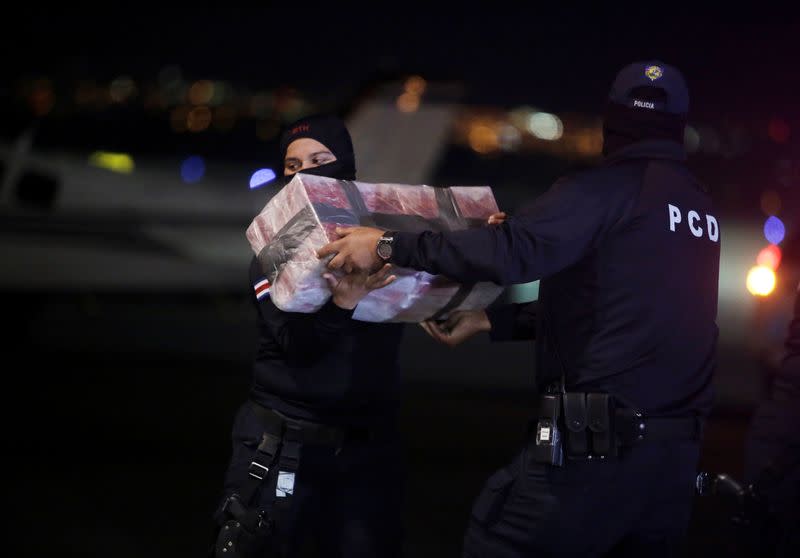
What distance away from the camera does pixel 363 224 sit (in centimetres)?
343

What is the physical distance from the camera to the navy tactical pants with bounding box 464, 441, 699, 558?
307 cm

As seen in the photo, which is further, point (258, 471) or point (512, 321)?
point (512, 321)

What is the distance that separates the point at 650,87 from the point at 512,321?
3.71ft

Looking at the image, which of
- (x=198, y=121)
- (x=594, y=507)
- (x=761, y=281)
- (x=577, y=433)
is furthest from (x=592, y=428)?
(x=198, y=121)

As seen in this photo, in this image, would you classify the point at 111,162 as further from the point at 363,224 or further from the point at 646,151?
the point at 646,151

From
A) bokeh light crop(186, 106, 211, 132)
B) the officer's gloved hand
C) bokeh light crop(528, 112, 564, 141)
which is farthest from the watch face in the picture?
bokeh light crop(528, 112, 564, 141)

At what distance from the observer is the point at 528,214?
3.05m

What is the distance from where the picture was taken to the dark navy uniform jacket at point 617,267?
9.95 ft

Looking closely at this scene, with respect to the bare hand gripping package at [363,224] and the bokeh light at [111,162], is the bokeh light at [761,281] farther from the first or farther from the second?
the bokeh light at [111,162]

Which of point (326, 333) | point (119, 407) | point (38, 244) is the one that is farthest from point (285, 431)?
point (38, 244)

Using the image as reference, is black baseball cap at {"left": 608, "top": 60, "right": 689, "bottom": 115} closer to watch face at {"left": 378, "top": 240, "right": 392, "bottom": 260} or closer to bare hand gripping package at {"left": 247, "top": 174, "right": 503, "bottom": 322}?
bare hand gripping package at {"left": 247, "top": 174, "right": 503, "bottom": 322}

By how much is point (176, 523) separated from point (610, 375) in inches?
159

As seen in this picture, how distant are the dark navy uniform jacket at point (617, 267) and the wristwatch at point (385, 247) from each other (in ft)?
0.11

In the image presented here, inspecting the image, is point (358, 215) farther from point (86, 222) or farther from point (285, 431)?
point (86, 222)
